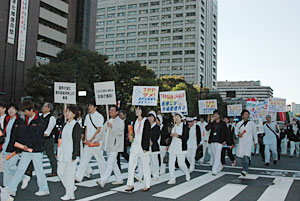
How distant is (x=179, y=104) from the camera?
9.71 metres

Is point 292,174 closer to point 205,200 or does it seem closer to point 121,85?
point 205,200

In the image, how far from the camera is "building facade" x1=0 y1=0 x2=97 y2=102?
113 feet

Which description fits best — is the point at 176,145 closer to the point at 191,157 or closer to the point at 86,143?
the point at 86,143

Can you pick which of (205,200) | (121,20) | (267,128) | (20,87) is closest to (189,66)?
(121,20)

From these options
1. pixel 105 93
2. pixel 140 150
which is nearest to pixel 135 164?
pixel 140 150

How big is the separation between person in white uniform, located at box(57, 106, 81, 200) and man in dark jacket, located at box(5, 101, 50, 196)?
432 mm

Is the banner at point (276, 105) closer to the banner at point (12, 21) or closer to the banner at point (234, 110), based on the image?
the banner at point (234, 110)

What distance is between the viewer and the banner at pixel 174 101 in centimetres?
963

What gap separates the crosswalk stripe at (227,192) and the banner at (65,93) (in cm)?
467

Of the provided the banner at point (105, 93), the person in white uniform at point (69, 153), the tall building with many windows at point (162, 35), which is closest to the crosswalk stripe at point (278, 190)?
the person in white uniform at point (69, 153)

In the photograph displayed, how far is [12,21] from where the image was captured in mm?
34750

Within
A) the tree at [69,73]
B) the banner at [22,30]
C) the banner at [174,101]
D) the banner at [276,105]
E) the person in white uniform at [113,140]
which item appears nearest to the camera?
the person in white uniform at [113,140]

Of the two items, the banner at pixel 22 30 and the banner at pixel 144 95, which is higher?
the banner at pixel 22 30

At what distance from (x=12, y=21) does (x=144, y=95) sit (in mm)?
29897
